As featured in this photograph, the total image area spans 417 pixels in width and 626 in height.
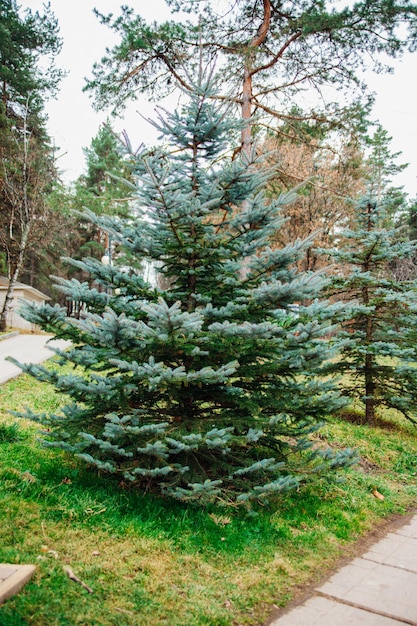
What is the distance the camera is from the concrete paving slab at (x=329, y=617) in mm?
2686

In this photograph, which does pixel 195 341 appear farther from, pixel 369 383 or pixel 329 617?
pixel 369 383

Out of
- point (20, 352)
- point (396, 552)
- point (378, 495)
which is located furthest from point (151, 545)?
point (20, 352)

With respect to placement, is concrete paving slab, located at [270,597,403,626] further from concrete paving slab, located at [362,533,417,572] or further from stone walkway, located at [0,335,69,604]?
stone walkway, located at [0,335,69,604]

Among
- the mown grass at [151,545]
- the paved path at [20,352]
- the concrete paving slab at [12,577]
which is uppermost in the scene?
the paved path at [20,352]

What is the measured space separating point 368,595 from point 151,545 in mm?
1485

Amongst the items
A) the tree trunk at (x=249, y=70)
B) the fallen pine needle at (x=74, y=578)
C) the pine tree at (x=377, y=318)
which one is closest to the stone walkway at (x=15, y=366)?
the fallen pine needle at (x=74, y=578)

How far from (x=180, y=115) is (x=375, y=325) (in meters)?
5.30

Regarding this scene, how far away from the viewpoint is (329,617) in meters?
2.75

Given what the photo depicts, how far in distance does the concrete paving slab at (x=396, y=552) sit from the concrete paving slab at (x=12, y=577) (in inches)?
100

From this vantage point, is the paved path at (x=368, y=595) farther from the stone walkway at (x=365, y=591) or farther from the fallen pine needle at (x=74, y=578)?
the fallen pine needle at (x=74, y=578)

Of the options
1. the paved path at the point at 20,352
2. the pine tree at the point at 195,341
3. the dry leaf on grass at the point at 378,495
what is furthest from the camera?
the paved path at the point at 20,352

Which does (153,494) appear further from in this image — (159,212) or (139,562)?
(159,212)

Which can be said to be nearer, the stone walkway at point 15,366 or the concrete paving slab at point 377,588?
the stone walkway at point 15,366

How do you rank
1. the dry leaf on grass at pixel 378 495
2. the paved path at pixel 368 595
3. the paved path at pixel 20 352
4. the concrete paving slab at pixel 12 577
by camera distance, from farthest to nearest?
the paved path at pixel 20 352
the dry leaf on grass at pixel 378 495
the paved path at pixel 368 595
the concrete paving slab at pixel 12 577
